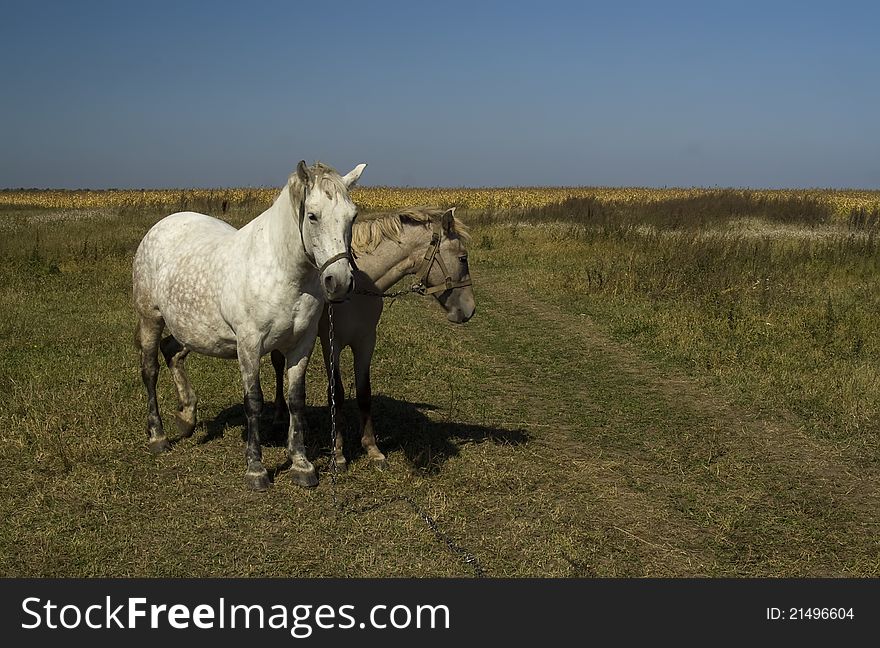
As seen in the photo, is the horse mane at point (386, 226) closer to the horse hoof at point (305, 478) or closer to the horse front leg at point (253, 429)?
the horse front leg at point (253, 429)

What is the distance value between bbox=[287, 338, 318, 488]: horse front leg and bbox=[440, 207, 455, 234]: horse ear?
138 centimetres

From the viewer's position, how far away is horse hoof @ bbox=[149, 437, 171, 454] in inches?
251

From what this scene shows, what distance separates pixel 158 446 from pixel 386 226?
2717mm

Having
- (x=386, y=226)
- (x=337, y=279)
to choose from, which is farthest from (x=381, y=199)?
(x=337, y=279)

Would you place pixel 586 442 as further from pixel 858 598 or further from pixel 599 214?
pixel 599 214

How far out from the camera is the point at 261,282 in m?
5.20

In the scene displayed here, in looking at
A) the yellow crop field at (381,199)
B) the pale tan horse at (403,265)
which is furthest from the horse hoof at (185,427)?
the yellow crop field at (381,199)

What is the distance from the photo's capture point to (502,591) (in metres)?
4.11

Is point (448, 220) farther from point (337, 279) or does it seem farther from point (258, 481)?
point (258, 481)

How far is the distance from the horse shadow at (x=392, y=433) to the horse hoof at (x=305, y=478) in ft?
1.38

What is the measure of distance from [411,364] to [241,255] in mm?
4400

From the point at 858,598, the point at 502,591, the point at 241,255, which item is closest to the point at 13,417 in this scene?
the point at 241,255

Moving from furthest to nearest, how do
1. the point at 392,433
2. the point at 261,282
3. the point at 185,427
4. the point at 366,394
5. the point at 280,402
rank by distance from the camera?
the point at 280,402, the point at 392,433, the point at 185,427, the point at 366,394, the point at 261,282

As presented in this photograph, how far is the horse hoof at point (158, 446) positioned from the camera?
6.38 m
